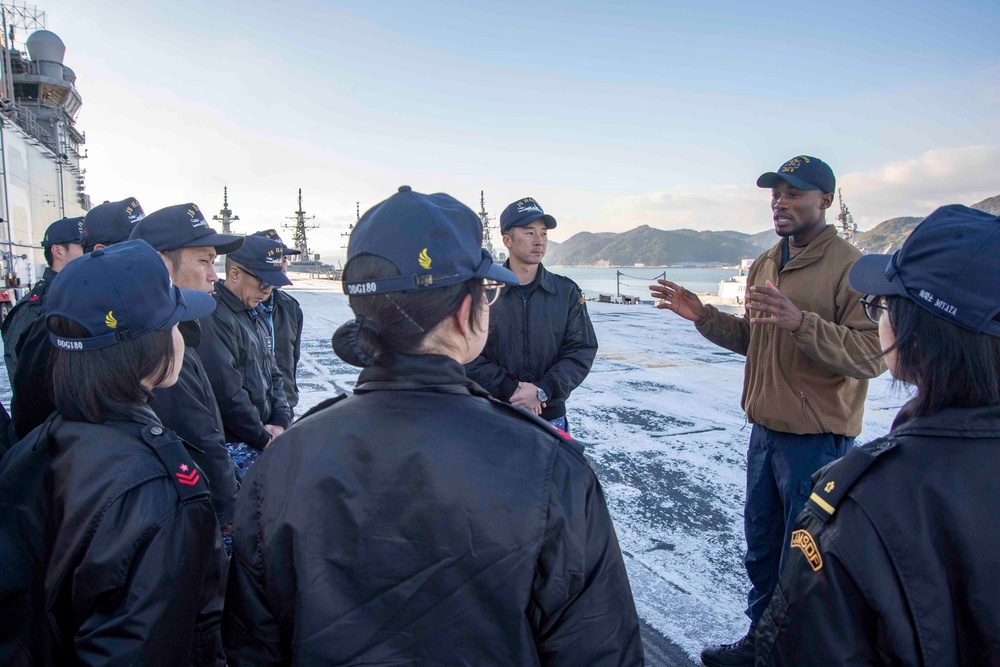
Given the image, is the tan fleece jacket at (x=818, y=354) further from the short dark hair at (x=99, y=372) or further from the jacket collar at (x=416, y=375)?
the short dark hair at (x=99, y=372)

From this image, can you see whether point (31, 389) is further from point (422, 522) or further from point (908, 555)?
point (908, 555)

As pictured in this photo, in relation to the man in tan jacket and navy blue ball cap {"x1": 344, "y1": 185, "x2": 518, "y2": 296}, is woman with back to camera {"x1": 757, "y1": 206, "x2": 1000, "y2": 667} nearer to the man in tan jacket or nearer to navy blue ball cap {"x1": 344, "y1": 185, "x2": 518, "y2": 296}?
navy blue ball cap {"x1": 344, "y1": 185, "x2": 518, "y2": 296}

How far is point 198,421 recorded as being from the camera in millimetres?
2477

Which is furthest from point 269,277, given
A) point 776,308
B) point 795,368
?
point 795,368

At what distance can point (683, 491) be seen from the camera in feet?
14.7

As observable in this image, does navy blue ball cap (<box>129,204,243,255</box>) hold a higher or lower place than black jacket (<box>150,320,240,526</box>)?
higher

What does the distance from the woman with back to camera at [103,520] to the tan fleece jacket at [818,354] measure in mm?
2538

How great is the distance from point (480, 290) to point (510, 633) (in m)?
0.79

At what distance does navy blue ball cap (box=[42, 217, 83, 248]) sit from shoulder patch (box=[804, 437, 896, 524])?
17.3 feet

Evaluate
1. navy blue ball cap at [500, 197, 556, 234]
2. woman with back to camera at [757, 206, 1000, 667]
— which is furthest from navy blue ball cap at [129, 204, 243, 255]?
woman with back to camera at [757, 206, 1000, 667]

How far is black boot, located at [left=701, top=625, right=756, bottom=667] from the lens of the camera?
264 centimetres

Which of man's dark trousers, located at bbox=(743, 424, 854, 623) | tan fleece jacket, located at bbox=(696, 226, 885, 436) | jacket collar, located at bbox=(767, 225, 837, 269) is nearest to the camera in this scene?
tan fleece jacket, located at bbox=(696, 226, 885, 436)

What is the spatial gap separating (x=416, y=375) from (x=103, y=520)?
0.95 meters

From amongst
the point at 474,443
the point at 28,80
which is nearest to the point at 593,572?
the point at 474,443
